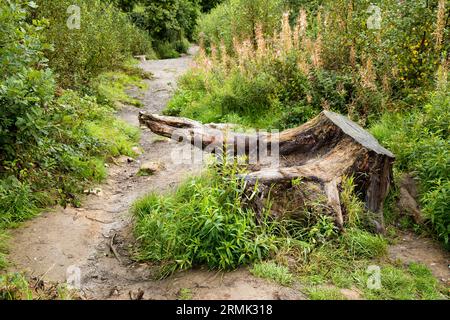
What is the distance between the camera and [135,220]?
5.55 meters

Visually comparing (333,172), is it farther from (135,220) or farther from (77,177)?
(77,177)

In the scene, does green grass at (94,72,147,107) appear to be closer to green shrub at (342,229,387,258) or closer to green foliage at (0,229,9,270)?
green foliage at (0,229,9,270)

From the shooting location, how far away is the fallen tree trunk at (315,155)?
4.92 meters

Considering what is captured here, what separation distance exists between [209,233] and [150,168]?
3.19 meters

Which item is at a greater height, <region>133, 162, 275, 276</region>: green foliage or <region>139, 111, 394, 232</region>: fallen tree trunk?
<region>139, 111, 394, 232</region>: fallen tree trunk

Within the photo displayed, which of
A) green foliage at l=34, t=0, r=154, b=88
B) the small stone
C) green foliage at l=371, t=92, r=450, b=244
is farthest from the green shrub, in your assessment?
green foliage at l=34, t=0, r=154, b=88

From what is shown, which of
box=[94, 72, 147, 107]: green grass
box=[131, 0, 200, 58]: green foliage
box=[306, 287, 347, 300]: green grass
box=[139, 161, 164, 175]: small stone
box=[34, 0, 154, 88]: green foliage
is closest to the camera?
box=[306, 287, 347, 300]: green grass

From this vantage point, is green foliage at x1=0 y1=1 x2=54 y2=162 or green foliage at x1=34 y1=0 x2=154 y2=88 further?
green foliage at x1=34 y1=0 x2=154 y2=88

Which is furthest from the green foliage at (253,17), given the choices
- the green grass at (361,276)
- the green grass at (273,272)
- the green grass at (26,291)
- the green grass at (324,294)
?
the green grass at (26,291)

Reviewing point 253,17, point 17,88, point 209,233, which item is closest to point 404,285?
point 209,233

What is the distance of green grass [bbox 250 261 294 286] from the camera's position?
13.2 ft

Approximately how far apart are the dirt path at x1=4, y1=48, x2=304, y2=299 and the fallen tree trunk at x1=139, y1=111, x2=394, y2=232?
2.58ft

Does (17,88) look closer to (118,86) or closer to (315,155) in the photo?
(315,155)
